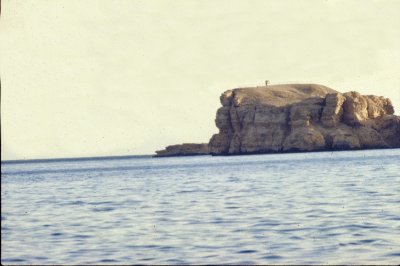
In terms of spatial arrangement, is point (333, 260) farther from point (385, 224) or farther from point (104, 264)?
point (385, 224)

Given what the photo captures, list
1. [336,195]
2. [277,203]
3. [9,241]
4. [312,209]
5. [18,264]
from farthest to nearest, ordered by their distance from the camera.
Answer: [336,195] < [277,203] < [312,209] < [9,241] < [18,264]

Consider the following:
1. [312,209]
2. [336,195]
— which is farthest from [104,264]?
[336,195]

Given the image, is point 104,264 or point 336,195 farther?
point 336,195

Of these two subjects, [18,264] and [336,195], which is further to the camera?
[336,195]

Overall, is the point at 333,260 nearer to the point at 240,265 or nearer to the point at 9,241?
the point at 240,265

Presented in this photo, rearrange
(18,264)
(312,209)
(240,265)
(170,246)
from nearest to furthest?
(240,265) → (18,264) → (170,246) → (312,209)

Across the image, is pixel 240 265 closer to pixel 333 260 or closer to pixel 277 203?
pixel 333 260

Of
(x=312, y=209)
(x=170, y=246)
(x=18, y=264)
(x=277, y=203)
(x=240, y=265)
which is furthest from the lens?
(x=277, y=203)

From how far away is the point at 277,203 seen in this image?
40531 millimetres

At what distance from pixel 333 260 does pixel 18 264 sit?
8.48 m

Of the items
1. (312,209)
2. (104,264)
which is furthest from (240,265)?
(312,209)

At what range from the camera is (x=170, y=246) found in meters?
24.3

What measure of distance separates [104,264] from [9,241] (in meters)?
7.29

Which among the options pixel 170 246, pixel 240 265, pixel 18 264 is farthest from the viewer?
pixel 170 246
